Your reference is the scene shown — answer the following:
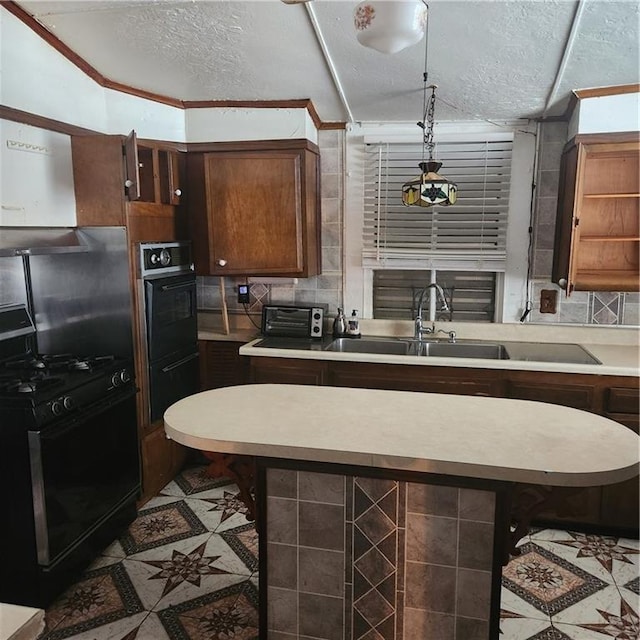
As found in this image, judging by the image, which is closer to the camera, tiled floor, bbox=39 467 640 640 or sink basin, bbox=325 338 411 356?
tiled floor, bbox=39 467 640 640

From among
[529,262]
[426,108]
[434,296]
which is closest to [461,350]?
[434,296]

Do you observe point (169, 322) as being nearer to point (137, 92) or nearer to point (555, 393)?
point (137, 92)

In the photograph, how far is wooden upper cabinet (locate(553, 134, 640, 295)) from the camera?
2.95 metres

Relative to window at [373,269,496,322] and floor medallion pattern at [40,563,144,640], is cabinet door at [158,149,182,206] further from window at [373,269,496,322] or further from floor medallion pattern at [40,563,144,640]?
floor medallion pattern at [40,563,144,640]

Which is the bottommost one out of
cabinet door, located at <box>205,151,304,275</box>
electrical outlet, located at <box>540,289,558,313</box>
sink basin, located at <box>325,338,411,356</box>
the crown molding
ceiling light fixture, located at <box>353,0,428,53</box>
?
sink basin, located at <box>325,338,411,356</box>

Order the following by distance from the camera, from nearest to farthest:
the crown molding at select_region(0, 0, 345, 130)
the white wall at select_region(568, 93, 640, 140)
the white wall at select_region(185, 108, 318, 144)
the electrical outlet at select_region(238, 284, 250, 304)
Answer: the crown molding at select_region(0, 0, 345, 130) → the white wall at select_region(568, 93, 640, 140) → the white wall at select_region(185, 108, 318, 144) → the electrical outlet at select_region(238, 284, 250, 304)

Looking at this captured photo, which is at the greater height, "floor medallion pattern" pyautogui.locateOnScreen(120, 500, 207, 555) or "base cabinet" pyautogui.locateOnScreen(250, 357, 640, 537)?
"base cabinet" pyautogui.locateOnScreen(250, 357, 640, 537)

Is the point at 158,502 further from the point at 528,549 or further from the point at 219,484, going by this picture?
the point at 528,549

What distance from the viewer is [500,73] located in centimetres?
279

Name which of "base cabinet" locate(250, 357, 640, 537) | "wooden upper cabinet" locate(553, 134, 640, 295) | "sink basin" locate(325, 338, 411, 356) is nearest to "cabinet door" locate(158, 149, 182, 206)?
"base cabinet" locate(250, 357, 640, 537)

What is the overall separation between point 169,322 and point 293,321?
81 centimetres

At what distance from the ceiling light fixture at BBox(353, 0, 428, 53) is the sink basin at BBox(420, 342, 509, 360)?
2.03 meters

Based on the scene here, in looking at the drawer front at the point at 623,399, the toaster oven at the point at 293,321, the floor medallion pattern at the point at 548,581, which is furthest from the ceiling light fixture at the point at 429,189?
the floor medallion pattern at the point at 548,581

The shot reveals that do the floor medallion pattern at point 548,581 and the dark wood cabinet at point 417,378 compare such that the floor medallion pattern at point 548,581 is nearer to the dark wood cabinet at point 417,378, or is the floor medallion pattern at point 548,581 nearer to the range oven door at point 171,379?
the dark wood cabinet at point 417,378
